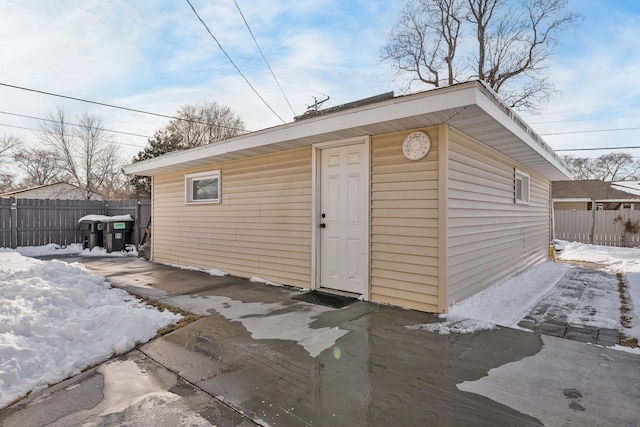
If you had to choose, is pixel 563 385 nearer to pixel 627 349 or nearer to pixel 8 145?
pixel 627 349

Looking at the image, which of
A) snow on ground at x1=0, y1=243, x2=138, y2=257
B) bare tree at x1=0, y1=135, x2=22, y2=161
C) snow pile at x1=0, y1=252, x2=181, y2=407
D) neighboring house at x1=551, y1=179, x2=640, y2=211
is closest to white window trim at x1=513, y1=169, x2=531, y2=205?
snow pile at x1=0, y1=252, x2=181, y2=407

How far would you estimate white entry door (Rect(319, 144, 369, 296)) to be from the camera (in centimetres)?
448

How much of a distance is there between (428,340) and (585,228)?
43.9ft

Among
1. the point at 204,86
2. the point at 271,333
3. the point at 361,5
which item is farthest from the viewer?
the point at 204,86

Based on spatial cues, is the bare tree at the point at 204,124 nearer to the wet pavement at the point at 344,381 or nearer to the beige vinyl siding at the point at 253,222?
the beige vinyl siding at the point at 253,222

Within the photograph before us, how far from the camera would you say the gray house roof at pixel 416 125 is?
132 inches

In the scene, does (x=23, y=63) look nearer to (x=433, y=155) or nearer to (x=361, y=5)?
(x=361, y=5)

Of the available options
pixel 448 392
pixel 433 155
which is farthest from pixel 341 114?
pixel 448 392

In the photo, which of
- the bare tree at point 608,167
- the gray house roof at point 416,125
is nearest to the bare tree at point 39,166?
the gray house roof at point 416,125

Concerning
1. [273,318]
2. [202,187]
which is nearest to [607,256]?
[273,318]

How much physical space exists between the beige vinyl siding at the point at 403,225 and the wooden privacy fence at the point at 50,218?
346 inches

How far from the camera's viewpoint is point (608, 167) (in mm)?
28203

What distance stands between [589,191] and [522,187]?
18944 millimetres

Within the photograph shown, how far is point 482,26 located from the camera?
14539 millimetres
